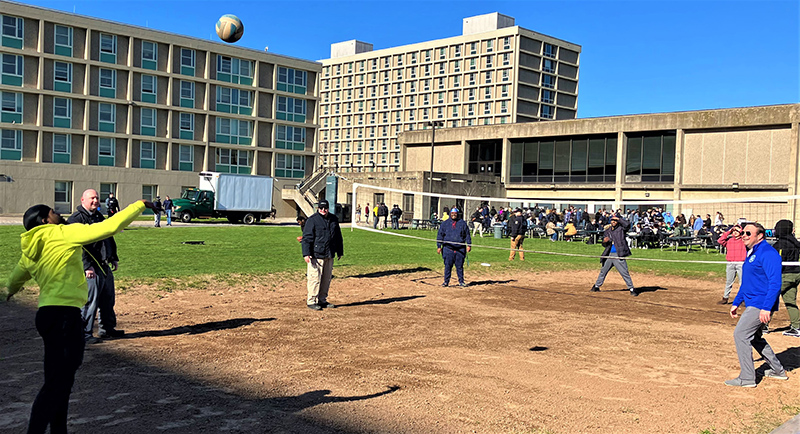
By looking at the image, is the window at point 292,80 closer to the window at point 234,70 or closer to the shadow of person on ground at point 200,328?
the window at point 234,70

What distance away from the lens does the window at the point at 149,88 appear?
53.6 meters

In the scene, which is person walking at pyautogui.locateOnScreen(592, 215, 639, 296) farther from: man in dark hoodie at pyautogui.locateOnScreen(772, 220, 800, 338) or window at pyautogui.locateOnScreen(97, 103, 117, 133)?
window at pyautogui.locateOnScreen(97, 103, 117, 133)

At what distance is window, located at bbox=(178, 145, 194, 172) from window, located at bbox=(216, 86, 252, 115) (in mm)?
4573

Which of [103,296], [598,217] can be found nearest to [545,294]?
[103,296]

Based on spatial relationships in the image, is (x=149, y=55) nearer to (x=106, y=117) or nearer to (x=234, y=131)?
(x=106, y=117)

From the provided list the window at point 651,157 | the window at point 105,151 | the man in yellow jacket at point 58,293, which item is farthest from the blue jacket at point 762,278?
the window at point 105,151

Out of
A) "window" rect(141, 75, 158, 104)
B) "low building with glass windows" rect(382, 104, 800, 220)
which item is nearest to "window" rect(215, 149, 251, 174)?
"window" rect(141, 75, 158, 104)

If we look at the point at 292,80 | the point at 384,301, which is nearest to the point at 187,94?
the point at 292,80

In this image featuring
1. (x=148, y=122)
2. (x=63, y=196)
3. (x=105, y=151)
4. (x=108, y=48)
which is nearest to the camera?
(x=63, y=196)

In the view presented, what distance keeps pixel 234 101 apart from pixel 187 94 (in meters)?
4.45

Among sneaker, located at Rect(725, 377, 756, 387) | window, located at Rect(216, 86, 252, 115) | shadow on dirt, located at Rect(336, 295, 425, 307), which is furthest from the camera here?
window, located at Rect(216, 86, 252, 115)

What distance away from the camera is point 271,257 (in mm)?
19812

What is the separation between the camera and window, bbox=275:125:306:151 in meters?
62.3

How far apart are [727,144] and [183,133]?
4353 centimetres
